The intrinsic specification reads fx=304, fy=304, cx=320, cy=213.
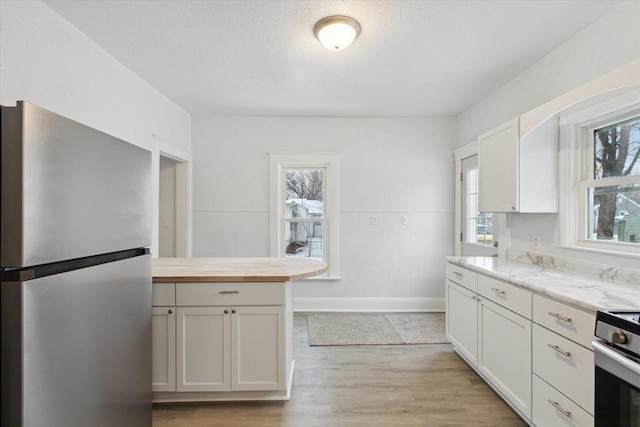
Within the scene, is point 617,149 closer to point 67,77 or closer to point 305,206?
point 305,206

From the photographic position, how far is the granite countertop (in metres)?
1.41

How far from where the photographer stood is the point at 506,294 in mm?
1957

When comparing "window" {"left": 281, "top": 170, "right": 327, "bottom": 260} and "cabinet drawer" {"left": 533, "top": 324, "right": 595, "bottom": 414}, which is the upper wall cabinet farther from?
"window" {"left": 281, "top": 170, "right": 327, "bottom": 260}

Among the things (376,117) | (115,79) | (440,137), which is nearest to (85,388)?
(115,79)

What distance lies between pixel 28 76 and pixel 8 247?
4.99ft

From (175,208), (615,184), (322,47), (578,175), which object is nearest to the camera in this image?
(615,184)

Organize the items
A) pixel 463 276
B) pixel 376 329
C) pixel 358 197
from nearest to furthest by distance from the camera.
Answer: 1. pixel 463 276
2. pixel 376 329
3. pixel 358 197

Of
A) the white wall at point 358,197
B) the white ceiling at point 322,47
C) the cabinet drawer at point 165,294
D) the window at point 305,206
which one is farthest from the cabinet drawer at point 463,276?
the cabinet drawer at point 165,294

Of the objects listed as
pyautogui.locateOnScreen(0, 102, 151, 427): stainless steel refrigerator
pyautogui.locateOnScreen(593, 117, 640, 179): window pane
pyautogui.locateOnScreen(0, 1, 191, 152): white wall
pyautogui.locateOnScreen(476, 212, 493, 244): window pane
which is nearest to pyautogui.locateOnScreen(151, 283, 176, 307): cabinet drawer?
pyautogui.locateOnScreen(0, 102, 151, 427): stainless steel refrigerator

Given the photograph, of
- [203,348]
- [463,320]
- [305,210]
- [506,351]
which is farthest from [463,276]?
[305,210]

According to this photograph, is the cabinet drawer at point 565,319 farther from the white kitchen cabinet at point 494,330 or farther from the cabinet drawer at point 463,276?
the cabinet drawer at point 463,276

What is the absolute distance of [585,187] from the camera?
2164mm

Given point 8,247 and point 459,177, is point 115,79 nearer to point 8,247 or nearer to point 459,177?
point 8,247

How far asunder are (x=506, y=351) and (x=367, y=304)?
83.1 inches
